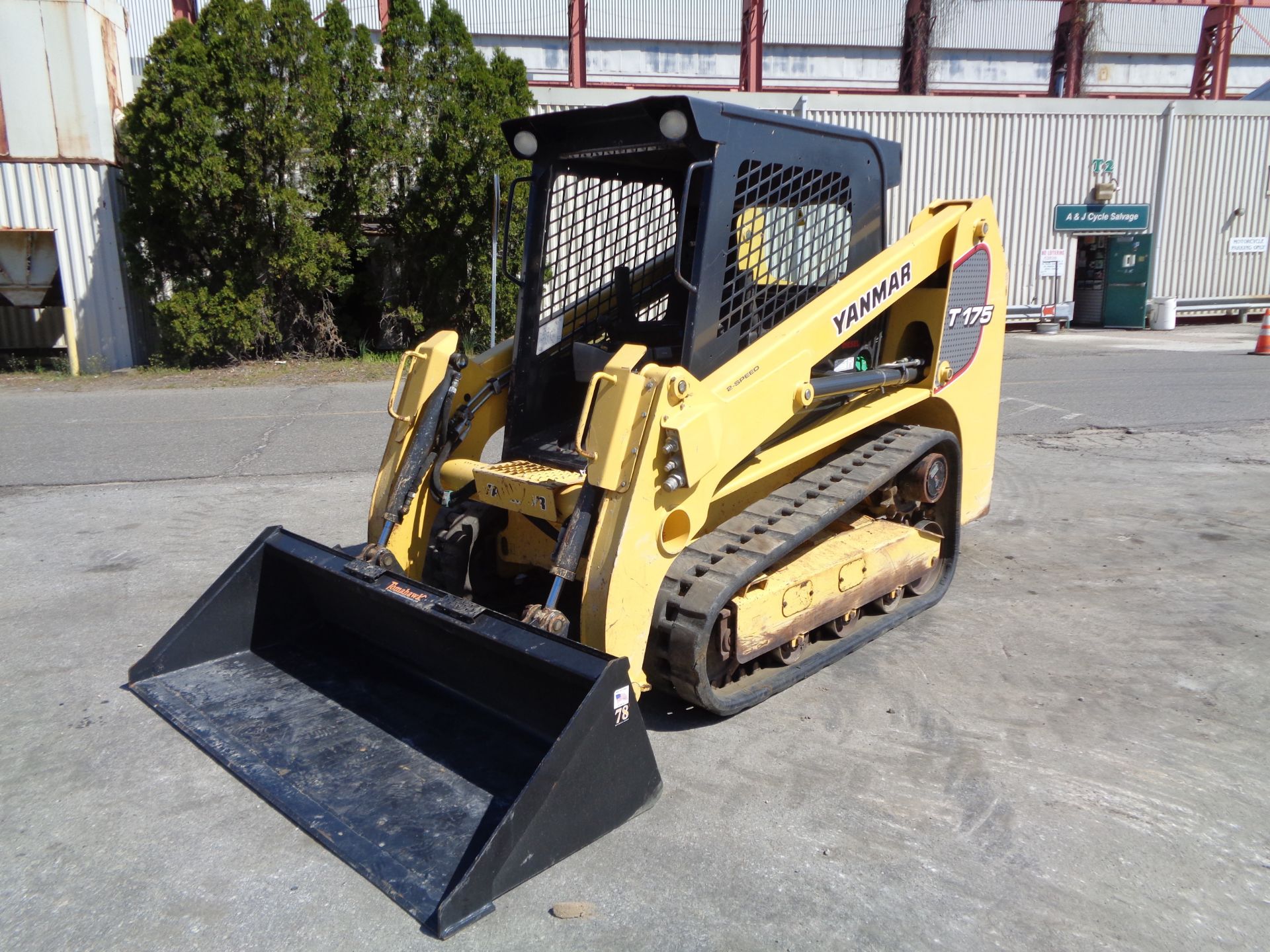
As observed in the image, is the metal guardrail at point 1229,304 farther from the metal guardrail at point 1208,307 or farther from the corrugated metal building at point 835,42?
the corrugated metal building at point 835,42

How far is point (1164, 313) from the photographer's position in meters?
20.2

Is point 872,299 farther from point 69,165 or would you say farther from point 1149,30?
point 1149,30

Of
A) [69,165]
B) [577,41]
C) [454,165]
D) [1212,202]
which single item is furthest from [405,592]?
[577,41]

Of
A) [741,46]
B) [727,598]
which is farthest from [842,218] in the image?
[741,46]

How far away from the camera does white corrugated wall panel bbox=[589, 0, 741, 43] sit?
30.4m

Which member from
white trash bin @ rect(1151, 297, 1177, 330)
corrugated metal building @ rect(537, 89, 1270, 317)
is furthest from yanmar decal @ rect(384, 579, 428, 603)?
white trash bin @ rect(1151, 297, 1177, 330)

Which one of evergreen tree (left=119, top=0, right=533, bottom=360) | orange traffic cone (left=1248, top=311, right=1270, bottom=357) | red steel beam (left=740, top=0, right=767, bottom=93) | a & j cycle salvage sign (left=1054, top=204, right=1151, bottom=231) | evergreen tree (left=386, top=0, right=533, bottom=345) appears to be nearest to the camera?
evergreen tree (left=119, top=0, right=533, bottom=360)

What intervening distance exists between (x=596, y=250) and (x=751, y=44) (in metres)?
26.1

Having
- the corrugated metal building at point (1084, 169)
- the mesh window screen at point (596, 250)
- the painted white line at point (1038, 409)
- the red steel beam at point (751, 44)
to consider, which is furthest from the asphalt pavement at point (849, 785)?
the red steel beam at point (751, 44)

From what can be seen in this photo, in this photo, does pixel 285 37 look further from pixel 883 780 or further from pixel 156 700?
pixel 883 780

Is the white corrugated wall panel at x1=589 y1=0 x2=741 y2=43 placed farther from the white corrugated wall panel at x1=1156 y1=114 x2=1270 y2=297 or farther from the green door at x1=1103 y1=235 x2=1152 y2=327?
the green door at x1=1103 y1=235 x2=1152 y2=327

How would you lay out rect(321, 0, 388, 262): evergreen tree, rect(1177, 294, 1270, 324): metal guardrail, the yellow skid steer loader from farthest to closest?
rect(1177, 294, 1270, 324): metal guardrail → rect(321, 0, 388, 262): evergreen tree → the yellow skid steer loader

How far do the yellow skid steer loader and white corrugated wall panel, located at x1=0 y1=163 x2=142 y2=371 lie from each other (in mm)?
12393

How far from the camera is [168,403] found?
12.0m
